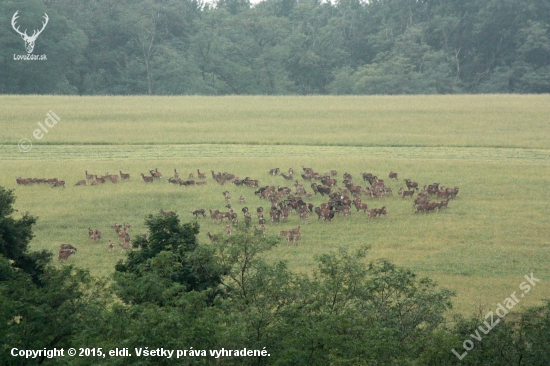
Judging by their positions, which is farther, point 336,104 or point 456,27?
point 456,27

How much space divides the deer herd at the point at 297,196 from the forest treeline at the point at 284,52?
2150 inches

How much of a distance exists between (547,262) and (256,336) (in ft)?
49.9

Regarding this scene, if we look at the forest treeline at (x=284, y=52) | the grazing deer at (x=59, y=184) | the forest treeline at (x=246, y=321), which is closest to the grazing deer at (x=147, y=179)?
the grazing deer at (x=59, y=184)

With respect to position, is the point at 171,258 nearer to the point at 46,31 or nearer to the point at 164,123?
the point at 164,123

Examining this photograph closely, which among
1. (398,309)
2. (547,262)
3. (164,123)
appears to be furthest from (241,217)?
(164,123)

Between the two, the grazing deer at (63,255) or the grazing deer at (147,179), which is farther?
the grazing deer at (147,179)

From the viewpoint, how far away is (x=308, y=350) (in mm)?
13016

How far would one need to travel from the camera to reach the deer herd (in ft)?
91.4

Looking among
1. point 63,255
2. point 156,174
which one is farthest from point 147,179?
point 63,255

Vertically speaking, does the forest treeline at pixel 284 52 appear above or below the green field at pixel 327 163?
above

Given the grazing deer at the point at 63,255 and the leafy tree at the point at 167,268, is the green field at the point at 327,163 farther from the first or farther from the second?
the leafy tree at the point at 167,268

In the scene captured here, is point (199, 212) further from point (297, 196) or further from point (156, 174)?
point (156, 174)

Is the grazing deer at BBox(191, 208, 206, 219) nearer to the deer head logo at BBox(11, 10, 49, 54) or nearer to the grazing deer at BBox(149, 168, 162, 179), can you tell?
the grazing deer at BBox(149, 168, 162, 179)

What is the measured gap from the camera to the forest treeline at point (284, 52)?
9038cm
